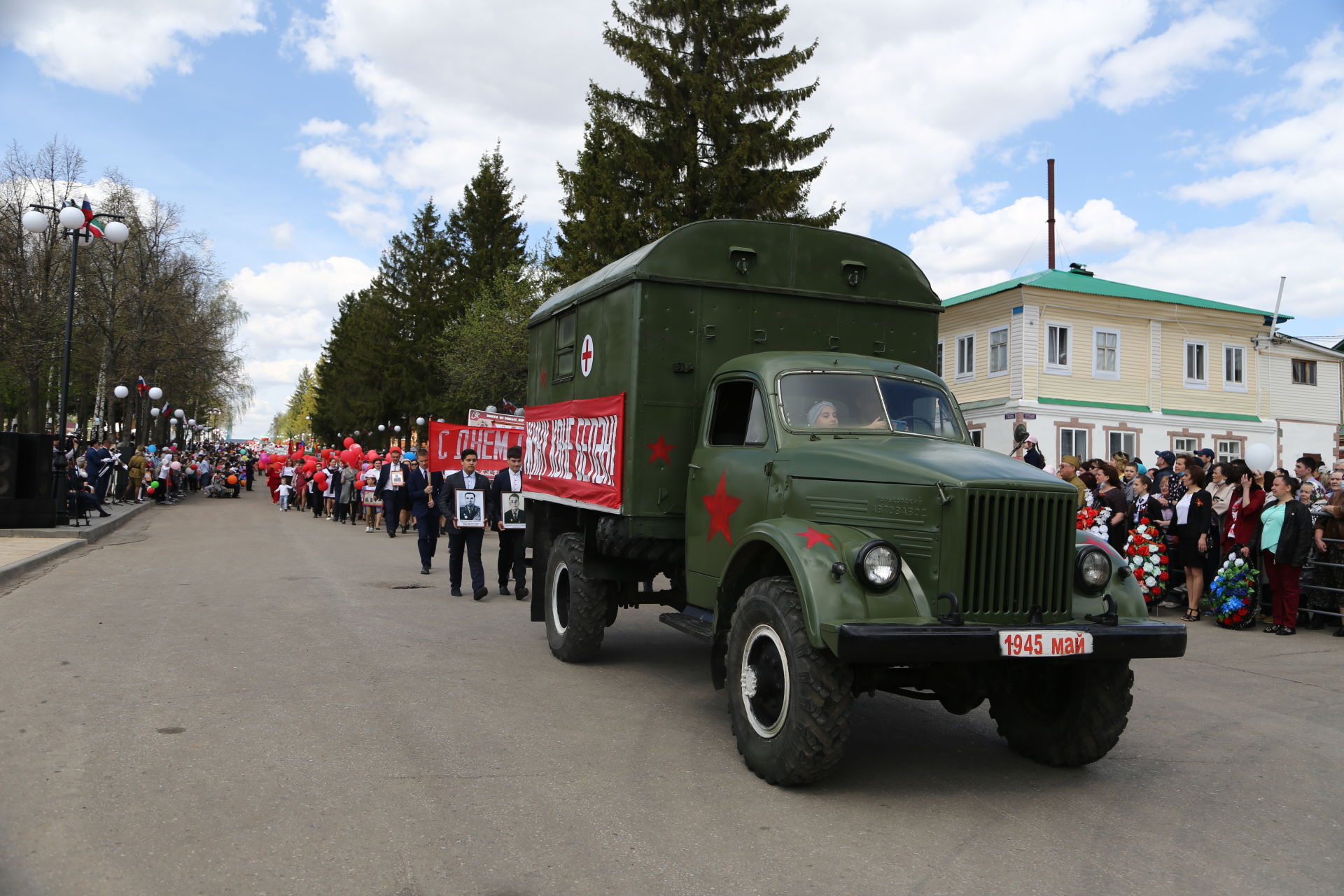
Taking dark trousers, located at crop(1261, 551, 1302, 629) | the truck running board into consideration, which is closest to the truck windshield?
the truck running board

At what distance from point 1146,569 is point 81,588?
12900mm

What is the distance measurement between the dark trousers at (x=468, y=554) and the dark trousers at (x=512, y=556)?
352 millimetres

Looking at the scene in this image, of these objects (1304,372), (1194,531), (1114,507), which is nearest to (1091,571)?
(1194,531)

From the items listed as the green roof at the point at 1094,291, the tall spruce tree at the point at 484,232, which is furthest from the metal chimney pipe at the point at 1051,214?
the tall spruce tree at the point at 484,232

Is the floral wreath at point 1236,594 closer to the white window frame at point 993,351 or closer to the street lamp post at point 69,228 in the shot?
the street lamp post at point 69,228

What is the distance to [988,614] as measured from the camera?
5.00 meters

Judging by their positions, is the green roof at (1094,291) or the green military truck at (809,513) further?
the green roof at (1094,291)

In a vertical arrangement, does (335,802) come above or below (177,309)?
below

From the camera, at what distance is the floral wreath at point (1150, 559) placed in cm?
1241

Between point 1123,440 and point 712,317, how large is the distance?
29.4 m

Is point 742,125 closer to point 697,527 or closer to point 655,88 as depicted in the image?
point 655,88

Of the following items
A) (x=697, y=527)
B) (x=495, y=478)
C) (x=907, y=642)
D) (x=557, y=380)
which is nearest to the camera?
(x=907, y=642)

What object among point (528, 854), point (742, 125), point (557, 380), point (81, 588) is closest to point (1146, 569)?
point (557, 380)

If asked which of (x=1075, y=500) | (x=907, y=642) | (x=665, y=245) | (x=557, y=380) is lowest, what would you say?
(x=907, y=642)
